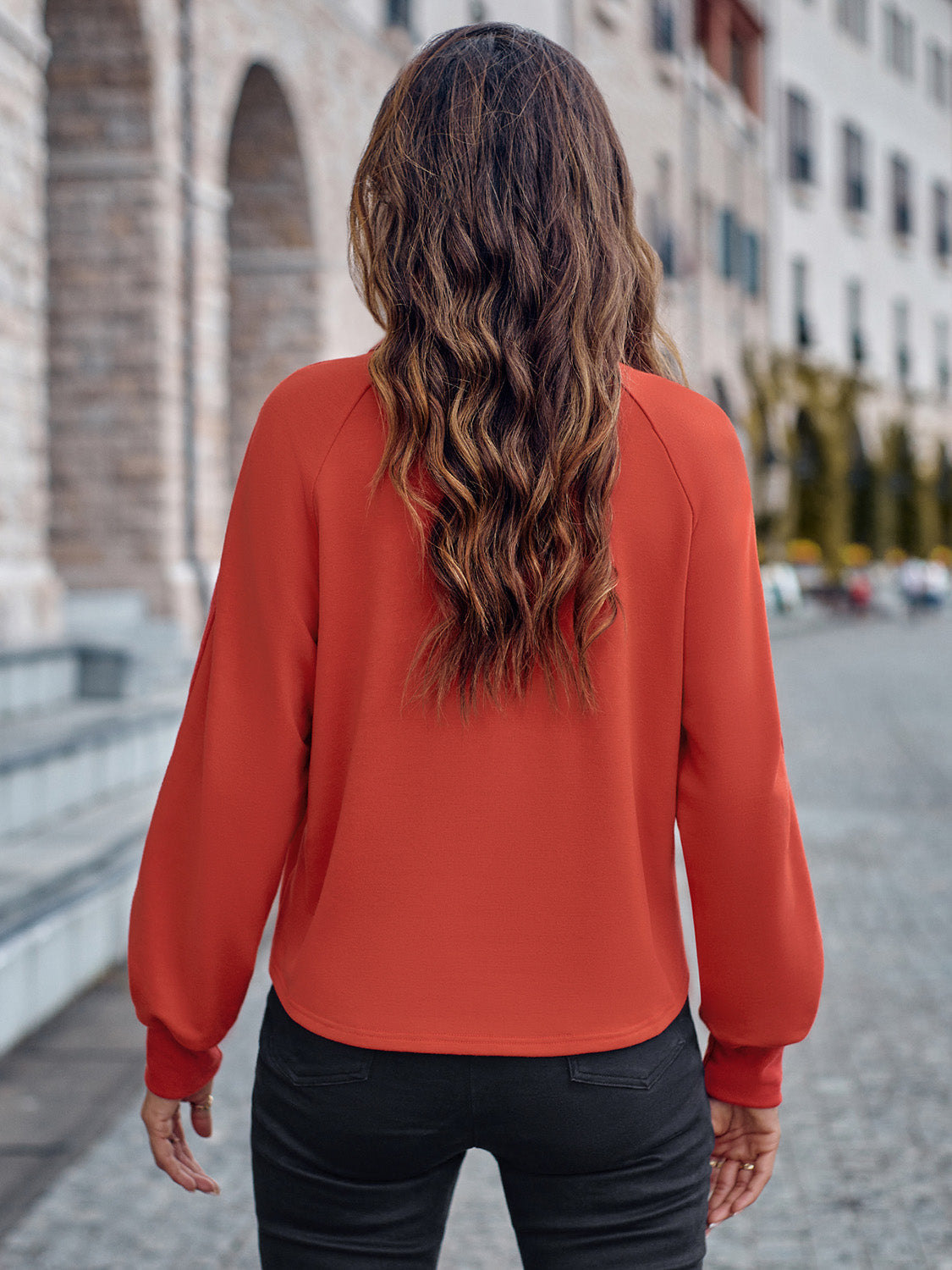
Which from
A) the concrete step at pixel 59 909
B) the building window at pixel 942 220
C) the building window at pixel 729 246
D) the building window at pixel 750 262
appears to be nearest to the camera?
→ the concrete step at pixel 59 909

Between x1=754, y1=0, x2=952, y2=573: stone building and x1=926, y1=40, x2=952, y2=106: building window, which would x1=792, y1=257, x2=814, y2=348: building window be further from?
x1=926, y1=40, x2=952, y2=106: building window

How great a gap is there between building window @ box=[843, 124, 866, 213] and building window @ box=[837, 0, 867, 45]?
2.46 m

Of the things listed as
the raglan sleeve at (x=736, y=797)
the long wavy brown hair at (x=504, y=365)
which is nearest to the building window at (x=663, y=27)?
the long wavy brown hair at (x=504, y=365)

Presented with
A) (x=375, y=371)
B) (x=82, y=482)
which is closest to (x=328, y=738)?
(x=375, y=371)

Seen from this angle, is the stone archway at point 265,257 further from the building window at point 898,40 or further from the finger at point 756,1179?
the building window at point 898,40

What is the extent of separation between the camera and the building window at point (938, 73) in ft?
129

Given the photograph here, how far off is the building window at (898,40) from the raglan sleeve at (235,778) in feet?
132

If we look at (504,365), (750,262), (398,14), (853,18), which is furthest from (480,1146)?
(853,18)

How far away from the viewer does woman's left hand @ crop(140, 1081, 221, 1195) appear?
1.39m

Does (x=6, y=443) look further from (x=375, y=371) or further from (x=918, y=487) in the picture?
(x=918, y=487)

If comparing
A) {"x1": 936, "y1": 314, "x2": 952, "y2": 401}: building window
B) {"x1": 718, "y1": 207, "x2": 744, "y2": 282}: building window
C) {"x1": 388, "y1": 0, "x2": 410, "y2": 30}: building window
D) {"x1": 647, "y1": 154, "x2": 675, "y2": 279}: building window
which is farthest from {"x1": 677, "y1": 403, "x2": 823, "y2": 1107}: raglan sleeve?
{"x1": 936, "y1": 314, "x2": 952, "y2": 401}: building window

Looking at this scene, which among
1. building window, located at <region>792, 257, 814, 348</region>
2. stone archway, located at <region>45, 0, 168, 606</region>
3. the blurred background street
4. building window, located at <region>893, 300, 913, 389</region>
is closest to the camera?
the blurred background street

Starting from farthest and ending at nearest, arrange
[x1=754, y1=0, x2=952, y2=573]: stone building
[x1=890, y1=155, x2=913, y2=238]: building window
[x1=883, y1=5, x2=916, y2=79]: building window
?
[x1=890, y1=155, x2=913, y2=238]: building window < [x1=883, y1=5, x2=916, y2=79]: building window < [x1=754, y1=0, x2=952, y2=573]: stone building

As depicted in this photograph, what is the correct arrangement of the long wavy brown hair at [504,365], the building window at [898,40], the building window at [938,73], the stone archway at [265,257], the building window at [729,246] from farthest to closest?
the building window at [938,73], the building window at [898,40], the building window at [729,246], the stone archway at [265,257], the long wavy brown hair at [504,365]
